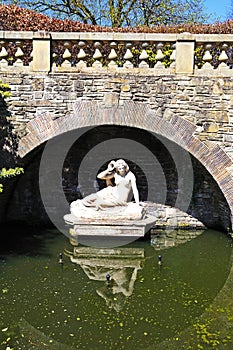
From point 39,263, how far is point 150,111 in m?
3.37

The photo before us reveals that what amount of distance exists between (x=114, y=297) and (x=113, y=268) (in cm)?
110

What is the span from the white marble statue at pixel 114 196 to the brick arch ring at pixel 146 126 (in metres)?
1.17

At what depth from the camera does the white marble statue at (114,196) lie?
8447mm

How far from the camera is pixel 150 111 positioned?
779 cm

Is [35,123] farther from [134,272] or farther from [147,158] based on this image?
[134,272]

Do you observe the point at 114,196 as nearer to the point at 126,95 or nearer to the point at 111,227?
the point at 111,227

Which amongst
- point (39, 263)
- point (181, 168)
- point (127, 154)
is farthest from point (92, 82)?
point (39, 263)

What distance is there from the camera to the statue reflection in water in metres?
6.02

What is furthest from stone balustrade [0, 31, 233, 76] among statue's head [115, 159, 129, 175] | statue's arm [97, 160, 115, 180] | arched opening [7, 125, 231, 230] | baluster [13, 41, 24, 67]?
statue's arm [97, 160, 115, 180]

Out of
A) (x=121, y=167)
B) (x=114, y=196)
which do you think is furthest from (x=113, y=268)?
(x=121, y=167)

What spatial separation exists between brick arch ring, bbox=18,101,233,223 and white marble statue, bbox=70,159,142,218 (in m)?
1.17

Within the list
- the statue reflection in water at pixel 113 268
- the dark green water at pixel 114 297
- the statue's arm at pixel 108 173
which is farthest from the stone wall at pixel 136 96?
the statue reflection in water at pixel 113 268

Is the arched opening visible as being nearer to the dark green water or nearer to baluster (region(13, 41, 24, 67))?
the dark green water

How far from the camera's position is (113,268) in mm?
7043
